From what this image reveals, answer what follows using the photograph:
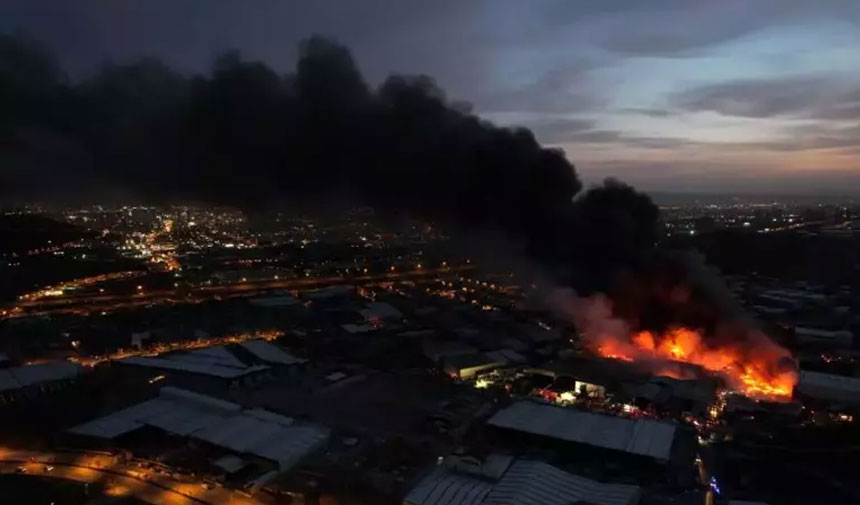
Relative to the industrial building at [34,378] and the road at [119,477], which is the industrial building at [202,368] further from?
the road at [119,477]

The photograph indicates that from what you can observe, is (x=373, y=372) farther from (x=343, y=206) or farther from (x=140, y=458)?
(x=140, y=458)

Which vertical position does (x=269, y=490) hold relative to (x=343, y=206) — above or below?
below

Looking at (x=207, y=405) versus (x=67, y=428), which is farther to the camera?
(x=207, y=405)

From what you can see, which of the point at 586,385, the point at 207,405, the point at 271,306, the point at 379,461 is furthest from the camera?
the point at 271,306

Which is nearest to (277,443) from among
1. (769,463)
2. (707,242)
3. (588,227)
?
(769,463)

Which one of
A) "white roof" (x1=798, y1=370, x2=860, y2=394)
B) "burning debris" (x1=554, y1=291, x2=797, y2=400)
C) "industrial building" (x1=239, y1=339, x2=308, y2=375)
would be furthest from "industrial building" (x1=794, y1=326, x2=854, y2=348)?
"industrial building" (x1=239, y1=339, x2=308, y2=375)

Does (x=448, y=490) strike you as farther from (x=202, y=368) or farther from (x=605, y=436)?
(x=202, y=368)

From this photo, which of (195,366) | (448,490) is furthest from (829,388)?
(195,366)
